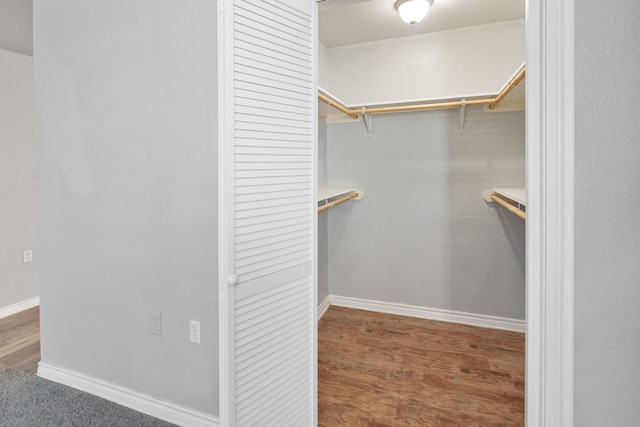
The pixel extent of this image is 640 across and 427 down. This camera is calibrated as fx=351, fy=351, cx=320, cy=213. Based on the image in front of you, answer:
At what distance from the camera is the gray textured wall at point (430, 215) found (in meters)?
2.79

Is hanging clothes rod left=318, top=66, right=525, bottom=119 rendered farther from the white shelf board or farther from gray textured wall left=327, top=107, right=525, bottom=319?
the white shelf board

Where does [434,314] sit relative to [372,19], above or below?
below

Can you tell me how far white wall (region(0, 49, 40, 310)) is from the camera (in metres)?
3.03

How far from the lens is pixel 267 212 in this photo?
1394 mm

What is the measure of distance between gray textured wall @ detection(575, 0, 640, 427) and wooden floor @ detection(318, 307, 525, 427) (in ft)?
3.14

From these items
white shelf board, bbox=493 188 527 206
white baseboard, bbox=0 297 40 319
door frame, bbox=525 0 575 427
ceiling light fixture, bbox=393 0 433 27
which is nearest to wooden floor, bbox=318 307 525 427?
door frame, bbox=525 0 575 427

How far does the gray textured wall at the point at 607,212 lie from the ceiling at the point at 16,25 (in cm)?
312

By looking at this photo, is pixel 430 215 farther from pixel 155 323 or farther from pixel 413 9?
pixel 155 323

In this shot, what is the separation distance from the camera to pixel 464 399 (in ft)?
6.40

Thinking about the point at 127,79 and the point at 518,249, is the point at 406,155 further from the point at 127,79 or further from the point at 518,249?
the point at 127,79

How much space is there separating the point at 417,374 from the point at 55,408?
203 cm

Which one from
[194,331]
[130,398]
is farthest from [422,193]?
[130,398]

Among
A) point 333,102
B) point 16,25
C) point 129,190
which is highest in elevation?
point 16,25

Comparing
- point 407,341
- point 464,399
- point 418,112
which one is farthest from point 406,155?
point 464,399
